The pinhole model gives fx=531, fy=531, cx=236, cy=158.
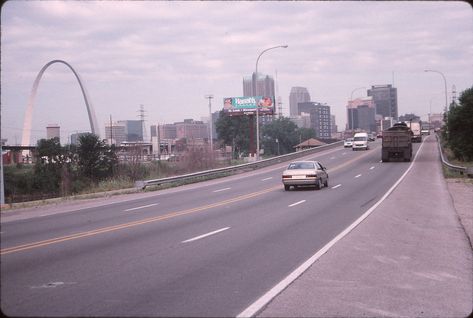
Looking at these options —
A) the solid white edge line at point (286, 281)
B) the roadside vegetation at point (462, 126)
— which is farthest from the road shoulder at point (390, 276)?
the roadside vegetation at point (462, 126)

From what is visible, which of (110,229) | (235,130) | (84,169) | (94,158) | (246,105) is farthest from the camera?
(235,130)

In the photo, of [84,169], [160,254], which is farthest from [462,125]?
[160,254]

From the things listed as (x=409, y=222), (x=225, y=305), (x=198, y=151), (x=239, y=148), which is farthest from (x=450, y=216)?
(x=239, y=148)

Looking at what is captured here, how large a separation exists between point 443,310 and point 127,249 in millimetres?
6426

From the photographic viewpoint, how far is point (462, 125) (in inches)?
1778

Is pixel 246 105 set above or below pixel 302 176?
above

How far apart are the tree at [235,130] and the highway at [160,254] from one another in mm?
94710

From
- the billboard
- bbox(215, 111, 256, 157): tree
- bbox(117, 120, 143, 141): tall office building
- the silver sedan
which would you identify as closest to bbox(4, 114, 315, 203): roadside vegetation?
the silver sedan

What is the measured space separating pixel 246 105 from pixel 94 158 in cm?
5170

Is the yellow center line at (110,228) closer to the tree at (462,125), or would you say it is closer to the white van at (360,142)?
the tree at (462,125)

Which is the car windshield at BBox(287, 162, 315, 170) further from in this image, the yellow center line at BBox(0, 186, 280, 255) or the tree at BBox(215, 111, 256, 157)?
the tree at BBox(215, 111, 256, 157)

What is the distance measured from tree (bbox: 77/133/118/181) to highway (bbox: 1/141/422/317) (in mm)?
22161

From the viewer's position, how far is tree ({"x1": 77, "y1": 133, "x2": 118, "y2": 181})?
4234 centimetres

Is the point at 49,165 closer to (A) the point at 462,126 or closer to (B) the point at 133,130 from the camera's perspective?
(A) the point at 462,126
